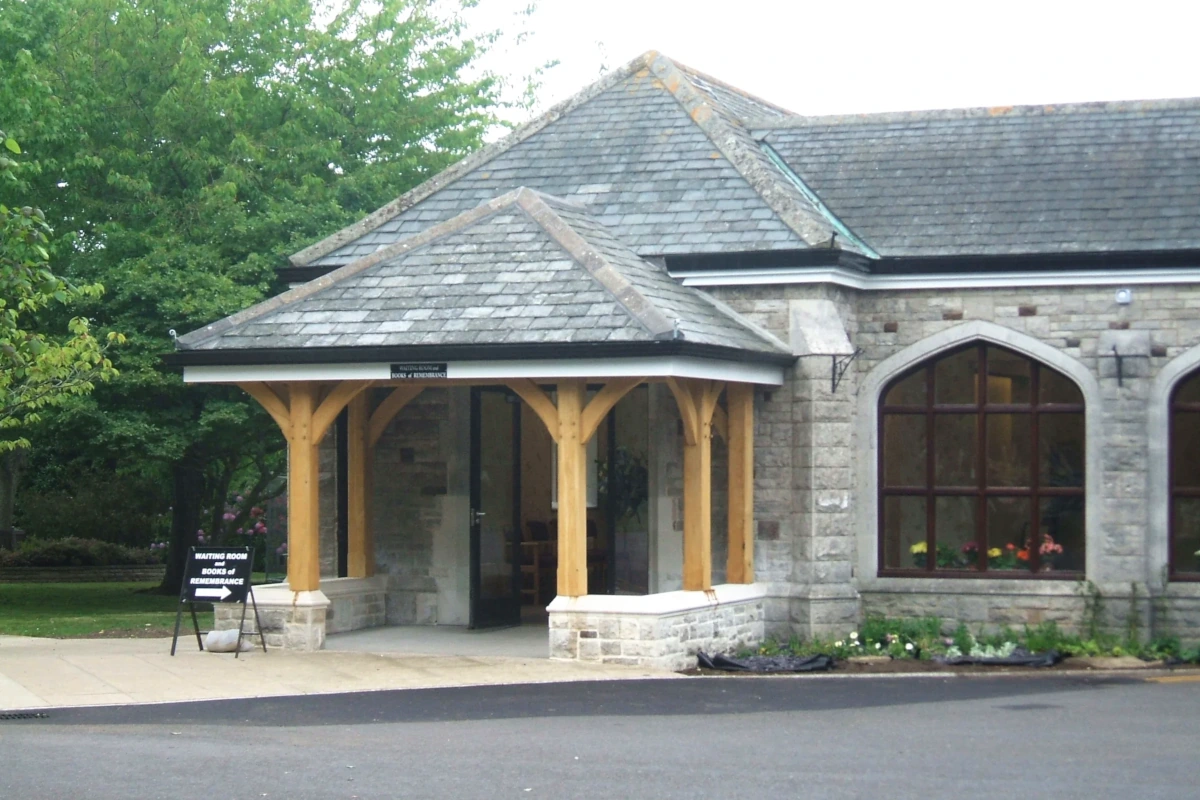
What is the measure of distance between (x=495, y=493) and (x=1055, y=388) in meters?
5.74

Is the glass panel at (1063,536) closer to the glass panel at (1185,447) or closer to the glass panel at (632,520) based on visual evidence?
the glass panel at (1185,447)

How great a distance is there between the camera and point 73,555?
3334 centimetres

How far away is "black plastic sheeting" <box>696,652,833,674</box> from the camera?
14305 mm

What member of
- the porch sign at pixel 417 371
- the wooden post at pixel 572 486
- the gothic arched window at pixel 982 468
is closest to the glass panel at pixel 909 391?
the gothic arched window at pixel 982 468

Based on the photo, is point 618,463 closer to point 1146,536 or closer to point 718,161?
point 718,161

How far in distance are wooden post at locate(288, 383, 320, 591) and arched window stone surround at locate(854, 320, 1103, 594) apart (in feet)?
17.4

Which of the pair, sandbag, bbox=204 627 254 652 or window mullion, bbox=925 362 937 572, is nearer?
sandbag, bbox=204 627 254 652

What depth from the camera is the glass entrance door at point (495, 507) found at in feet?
54.6

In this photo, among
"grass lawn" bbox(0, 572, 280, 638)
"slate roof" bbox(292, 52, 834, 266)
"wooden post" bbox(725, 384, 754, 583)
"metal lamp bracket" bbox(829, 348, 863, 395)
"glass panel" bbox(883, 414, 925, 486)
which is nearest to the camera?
"wooden post" bbox(725, 384, 754, 583)

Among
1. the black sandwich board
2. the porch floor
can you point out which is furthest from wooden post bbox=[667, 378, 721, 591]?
the black sandwich board

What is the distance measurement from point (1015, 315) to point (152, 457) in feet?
37.9

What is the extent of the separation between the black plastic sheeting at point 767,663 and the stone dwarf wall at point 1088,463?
0.90 meters

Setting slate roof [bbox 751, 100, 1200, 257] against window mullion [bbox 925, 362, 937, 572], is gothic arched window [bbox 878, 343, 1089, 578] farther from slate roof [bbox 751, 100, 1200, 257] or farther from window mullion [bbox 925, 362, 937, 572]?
slate roof [bbox 751, 100, 1200, 257]

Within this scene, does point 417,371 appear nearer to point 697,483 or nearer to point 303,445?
point 303,445
